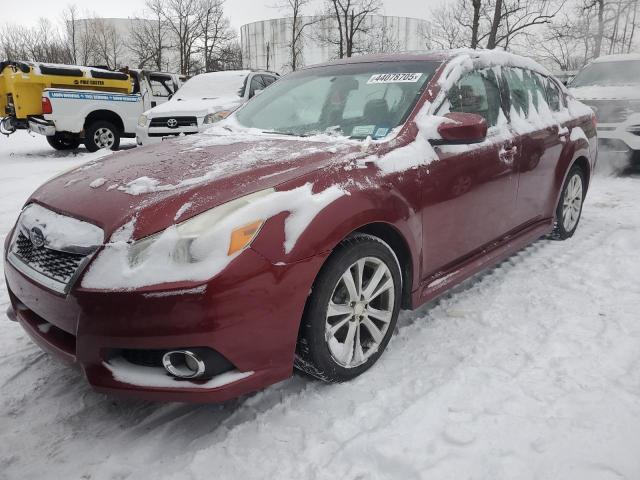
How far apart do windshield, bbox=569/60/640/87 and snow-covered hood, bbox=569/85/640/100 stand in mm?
300

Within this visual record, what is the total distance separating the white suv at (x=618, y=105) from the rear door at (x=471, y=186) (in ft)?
17.1

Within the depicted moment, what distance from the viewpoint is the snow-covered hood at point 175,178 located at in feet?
6.25

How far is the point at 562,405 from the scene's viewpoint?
214 cm

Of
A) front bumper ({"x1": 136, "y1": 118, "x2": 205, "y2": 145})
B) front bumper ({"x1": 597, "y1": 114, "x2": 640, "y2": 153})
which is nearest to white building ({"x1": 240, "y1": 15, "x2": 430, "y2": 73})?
front bumper ({"x1": 136, "y1": 118, "x2": 205, "y2": 145})

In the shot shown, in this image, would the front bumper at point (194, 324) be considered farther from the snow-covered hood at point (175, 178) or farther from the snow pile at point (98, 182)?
the snow pile at point (98, 182)

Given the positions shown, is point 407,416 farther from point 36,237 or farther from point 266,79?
point 266,79

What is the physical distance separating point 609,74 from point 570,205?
18.7 ft

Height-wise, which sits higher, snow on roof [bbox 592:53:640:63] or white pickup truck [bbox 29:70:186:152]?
snow on roof [bbox 592:53:640:63]

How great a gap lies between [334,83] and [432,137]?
3.08 ft

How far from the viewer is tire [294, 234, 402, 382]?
2092 millimetres

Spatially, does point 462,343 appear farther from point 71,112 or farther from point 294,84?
point 71,112

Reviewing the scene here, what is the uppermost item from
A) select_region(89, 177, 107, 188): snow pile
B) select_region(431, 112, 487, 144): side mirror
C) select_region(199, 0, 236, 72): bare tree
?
select_region(199, 0, 236, 72): bare tree

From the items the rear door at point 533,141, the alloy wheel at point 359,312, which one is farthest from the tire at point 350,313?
the rear door at point 533,141

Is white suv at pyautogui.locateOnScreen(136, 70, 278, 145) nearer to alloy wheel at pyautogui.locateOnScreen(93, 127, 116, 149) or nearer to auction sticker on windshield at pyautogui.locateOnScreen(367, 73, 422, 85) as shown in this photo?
alloy wheel at pyautogui.locateOnScreen(93, 127, 116, 149)
